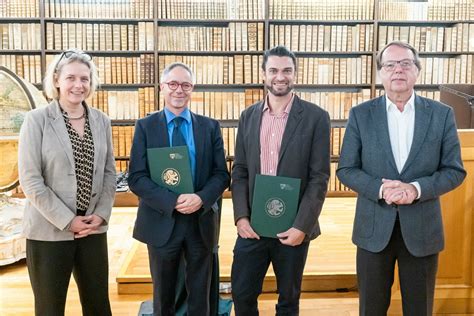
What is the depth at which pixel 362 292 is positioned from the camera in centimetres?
220

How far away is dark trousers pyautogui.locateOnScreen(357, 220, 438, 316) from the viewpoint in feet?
6.94

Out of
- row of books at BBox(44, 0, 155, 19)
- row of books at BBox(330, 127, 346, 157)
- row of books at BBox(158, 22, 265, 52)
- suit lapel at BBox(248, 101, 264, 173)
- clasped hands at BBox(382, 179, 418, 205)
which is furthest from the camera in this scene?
row of books at BBox(330, 127, 346, 157)

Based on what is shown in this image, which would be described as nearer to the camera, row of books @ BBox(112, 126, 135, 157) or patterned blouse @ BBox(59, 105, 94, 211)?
patterned blouse @ BBox(59, 105, 94, 211)

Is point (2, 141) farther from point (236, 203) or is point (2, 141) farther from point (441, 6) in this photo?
point (441, 6)

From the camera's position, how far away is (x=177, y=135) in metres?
2.35

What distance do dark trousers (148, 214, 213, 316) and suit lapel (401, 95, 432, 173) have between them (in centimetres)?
96

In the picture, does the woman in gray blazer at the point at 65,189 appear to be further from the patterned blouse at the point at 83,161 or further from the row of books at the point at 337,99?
the row of books at the point at 337,99

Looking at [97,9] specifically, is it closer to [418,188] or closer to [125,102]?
[125,102]

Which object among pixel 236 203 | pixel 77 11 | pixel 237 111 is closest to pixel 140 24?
pixel 77 11

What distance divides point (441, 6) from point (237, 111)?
2.69m

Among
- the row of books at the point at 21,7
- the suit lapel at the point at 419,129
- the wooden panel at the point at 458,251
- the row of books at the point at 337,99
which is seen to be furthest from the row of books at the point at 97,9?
the suit lapel at the point at 419,129

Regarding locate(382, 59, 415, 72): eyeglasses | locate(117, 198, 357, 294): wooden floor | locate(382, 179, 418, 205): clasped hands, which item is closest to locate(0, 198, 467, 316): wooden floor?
locate(117, 198, 357, 294): wooden floor

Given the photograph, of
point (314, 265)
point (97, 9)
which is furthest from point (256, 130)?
point (97, 9)

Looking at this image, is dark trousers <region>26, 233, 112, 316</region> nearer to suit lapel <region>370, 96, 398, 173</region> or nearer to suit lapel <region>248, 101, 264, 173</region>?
suit lapel <region>248, 101, 264, 173</region>
